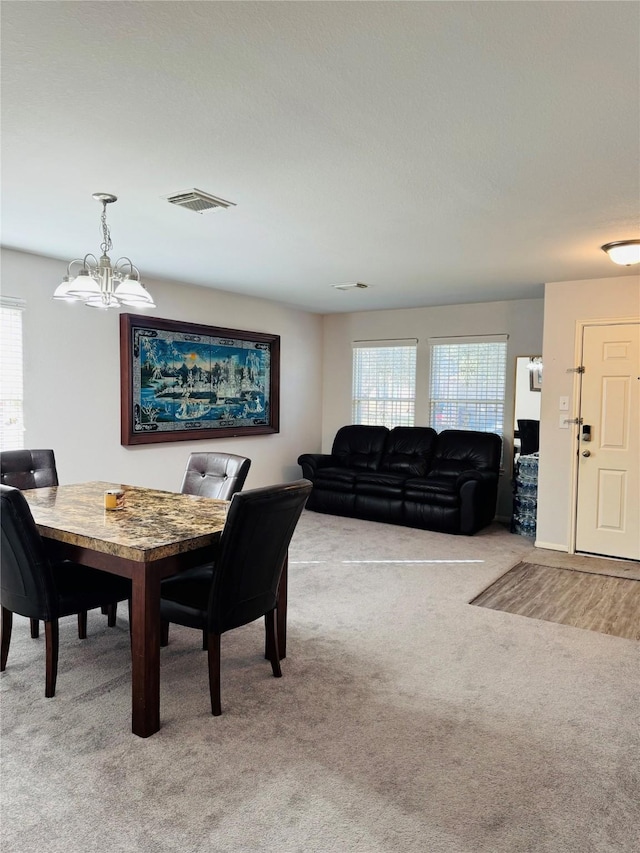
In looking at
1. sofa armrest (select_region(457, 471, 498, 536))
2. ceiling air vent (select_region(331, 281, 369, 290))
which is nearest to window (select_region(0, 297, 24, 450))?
ceiling air vent (select_region(331, 281, 369, 290))

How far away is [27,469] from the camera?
385 cm

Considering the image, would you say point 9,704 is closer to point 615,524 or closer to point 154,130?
point 154,130

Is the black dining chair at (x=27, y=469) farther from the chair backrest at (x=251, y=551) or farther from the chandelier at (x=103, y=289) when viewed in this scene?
the chair backrest at (x=251, y=551)

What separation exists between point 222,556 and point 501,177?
2142 millimetres

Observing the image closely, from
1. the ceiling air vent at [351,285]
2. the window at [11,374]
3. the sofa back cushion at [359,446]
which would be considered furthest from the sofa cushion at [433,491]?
the window at [11,374]

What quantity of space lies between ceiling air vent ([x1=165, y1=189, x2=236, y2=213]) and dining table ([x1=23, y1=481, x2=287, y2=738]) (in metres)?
1.63

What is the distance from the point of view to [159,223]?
12.1 ft

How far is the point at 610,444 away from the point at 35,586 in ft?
15.0

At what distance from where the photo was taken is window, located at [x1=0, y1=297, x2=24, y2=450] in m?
4.42

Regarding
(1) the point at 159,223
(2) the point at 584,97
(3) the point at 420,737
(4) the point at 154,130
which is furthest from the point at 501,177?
(3) the point at 420,737

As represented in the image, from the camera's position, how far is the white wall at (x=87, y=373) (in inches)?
A: 181

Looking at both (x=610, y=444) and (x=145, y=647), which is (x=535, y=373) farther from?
(x=145, y=647)

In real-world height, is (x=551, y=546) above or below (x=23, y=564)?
below

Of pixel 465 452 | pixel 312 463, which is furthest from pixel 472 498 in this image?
pixel 312 463
